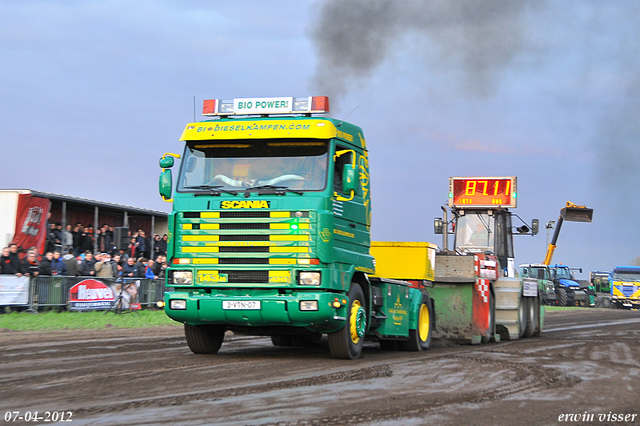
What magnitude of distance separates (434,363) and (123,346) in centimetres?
533

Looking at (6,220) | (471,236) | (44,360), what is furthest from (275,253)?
(6,220)

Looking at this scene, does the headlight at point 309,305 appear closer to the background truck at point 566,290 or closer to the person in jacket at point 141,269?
the person in jacket at point 141,269

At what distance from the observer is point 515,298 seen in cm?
1761

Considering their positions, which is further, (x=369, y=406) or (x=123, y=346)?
(x=123, y=346)

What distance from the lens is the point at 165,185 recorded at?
11.0 meters

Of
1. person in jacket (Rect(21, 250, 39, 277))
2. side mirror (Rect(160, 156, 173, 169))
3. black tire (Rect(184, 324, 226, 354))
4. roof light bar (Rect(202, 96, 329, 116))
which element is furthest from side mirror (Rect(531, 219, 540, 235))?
person in jacket (Rect(21, 250, 39, 277))

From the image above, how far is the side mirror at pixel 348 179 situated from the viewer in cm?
1105

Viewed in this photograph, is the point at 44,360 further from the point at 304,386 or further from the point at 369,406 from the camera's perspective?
the point at 369,406

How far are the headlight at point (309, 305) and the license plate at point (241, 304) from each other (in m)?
0.59

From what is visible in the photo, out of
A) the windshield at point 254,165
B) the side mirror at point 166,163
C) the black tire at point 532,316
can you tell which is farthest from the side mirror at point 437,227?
the side mirror at point 166,163

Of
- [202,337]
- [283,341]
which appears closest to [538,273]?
[283,341]

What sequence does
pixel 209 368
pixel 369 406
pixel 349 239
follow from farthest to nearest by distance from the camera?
1. pixel 349 239
2. pixel 209 368
3. pixel 369 406

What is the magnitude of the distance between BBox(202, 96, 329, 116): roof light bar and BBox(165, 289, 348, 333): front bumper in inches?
108

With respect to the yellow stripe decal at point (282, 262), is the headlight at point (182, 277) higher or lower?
lower
